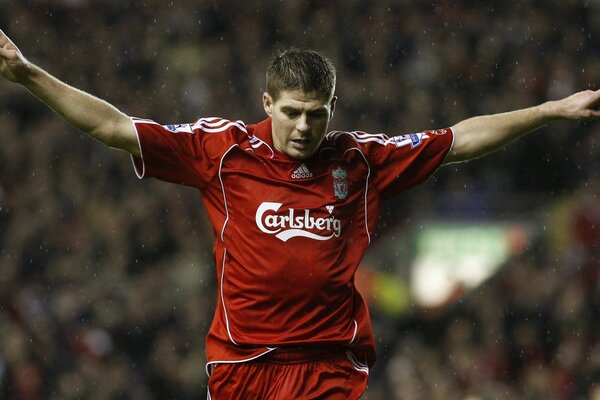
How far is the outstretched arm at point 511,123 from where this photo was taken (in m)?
4.60

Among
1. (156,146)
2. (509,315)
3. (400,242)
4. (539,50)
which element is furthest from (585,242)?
(156,146)

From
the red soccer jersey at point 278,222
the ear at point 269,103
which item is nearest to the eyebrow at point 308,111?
the ear at point 269,103

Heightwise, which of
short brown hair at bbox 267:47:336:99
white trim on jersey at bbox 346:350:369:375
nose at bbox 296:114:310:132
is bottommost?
white trim on jersey at bbox 346:350:369:375

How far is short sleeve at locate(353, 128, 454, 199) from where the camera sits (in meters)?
4.57

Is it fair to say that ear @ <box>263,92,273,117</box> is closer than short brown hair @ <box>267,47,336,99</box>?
Result: No

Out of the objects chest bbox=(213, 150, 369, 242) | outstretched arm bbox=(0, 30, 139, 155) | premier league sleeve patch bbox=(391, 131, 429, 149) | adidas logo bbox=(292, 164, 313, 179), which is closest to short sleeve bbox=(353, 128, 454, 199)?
premier league sleeve patch bbox=(391, 131, 429, 149)

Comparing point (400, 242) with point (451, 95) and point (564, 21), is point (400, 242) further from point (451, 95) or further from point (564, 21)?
point (564, 21)

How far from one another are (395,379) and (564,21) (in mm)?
4500

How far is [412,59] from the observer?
38.4ft

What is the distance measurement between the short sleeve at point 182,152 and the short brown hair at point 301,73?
290 millimetres

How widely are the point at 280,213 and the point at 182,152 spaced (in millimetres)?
442

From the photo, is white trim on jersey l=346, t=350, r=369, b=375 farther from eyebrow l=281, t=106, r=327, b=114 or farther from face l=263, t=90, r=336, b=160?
eyebrow l=281, t=106, r=327, b=114

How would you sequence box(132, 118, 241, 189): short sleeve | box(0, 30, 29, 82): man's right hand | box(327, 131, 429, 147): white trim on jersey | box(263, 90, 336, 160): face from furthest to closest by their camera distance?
box(327, 131, 429, 147): white trim on jersey, box(132, 118, 241, 189): short sleeve, box(263, 90, 336, 160): face, box(0, 30, 29, 82): man's right hand

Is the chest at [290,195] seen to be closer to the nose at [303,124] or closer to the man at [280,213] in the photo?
the man at [280,213]
